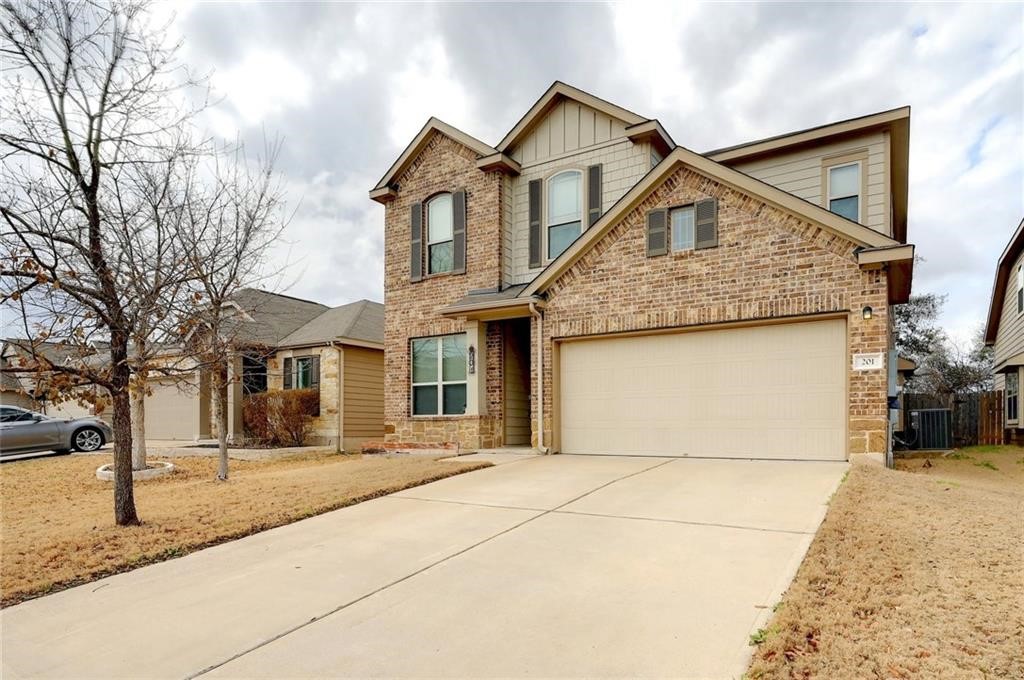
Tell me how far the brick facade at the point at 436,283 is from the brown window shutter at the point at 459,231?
100 mm

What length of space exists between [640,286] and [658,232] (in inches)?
38.6

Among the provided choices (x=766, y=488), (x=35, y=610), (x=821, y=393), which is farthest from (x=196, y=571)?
(x=821, y=393)

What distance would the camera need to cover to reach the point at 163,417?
2061 centimetres

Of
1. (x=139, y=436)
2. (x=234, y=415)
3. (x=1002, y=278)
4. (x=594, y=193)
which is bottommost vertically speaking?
(x=234, y=415)

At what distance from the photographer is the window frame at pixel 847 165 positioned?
1116cm

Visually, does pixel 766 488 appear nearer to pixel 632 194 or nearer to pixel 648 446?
pixel 648 446

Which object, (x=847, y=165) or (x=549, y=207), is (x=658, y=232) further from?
(x=847, y=165)

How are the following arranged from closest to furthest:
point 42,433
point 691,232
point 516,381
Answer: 1. point 691,232
2. point 516,381
3. point 42,433

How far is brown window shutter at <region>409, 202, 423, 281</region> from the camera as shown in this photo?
14203 millimetres

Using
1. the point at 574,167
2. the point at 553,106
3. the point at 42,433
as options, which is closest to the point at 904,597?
the point at 574,167

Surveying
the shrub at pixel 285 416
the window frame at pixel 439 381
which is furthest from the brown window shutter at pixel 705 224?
the shrub at pixel 285 416

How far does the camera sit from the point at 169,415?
20469 mm

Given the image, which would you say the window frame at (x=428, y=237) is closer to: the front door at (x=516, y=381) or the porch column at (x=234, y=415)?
the front door at (x=516, y=381)

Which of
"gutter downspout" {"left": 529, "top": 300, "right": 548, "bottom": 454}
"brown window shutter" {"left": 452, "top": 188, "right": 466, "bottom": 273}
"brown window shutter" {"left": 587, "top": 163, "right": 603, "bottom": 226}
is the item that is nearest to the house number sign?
"gutter downspout" {"left": 529, "top": 300, "right": 548, "bottom": 454}
